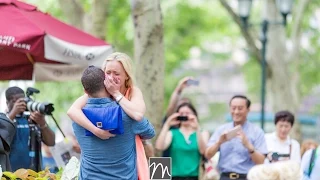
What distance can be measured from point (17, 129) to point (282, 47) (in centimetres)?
1450

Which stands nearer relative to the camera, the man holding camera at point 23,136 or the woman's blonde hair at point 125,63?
the woman's blonde hair at point 125,63

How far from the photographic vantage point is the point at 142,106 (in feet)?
23.3

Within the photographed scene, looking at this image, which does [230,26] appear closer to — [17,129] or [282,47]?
[282,47]

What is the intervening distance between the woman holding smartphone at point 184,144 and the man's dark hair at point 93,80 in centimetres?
407

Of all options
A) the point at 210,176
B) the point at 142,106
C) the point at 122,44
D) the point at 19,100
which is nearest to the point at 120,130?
the point at 142,106

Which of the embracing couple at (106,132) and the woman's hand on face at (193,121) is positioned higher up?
the woman's hand on face at (193,121)

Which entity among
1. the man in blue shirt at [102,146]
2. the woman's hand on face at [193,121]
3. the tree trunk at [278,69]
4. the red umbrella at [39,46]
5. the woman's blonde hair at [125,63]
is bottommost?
the man in blue shirt at [102,146]

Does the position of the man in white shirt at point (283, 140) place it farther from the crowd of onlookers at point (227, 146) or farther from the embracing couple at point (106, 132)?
the embracing couple at point (106, 132)

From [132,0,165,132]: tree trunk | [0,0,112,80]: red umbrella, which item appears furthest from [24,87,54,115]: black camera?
[132,0,165,132]: tree trunk

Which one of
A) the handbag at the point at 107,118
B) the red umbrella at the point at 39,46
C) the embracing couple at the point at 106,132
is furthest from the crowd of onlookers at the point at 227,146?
the handbag at the point at 107,118

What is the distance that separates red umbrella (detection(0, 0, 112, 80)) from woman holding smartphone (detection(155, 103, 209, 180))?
4.02ft

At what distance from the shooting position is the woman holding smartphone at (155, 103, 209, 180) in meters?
11.0

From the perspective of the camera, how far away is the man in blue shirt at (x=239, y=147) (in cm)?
→ 1047

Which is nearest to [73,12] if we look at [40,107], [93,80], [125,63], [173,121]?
[173,121]
